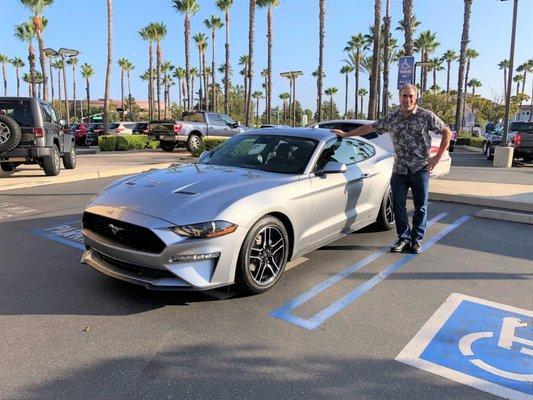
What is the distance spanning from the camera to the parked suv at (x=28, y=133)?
10.3m

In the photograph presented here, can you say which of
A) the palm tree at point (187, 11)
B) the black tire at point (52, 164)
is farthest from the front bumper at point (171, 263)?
the palm tree at point (187, 11)

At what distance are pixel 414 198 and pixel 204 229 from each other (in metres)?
2.95

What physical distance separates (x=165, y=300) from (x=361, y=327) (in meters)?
1.66

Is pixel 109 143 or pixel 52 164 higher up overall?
pixel 109 143

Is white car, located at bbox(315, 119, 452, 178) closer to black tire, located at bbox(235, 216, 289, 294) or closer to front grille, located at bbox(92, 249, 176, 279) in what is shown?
black tire, located at bbox(235, 216, 289, 294)

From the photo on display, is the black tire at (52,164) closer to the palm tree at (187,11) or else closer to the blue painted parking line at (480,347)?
the blue painted parking line at (480,347)

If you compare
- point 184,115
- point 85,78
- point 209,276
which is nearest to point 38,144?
point 209,276

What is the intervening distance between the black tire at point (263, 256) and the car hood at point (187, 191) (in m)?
0.33

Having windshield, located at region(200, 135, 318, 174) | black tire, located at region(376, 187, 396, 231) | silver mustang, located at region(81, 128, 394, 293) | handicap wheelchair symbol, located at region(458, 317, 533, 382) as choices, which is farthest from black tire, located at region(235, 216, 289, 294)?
black tire, located at region(376, 187, 396, 231)

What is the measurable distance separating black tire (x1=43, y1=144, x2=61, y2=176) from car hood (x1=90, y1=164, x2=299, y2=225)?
751 cm

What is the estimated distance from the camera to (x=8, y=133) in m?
10.3

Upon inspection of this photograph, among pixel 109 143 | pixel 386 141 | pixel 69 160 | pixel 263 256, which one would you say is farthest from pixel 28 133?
pixel 109 143

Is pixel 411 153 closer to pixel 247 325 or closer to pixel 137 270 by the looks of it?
pixel 247 325

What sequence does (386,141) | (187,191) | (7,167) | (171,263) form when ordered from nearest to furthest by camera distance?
(171,263) → (187,191) → (386,141) → (7,167)
